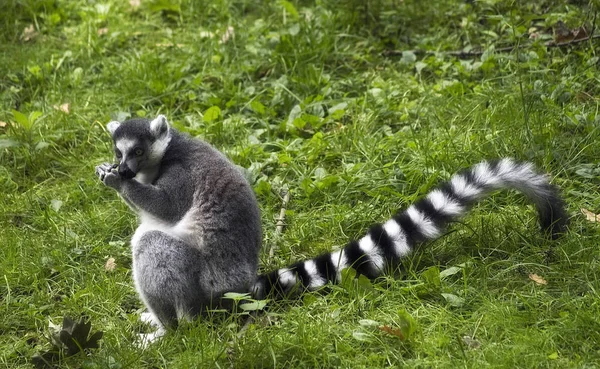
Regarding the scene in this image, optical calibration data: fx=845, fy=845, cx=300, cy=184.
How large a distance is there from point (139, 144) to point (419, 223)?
1.59 m

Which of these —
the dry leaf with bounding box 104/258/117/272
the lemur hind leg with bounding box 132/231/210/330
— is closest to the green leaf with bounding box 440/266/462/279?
the lemur hind leg with bounding box 132/231/210/330

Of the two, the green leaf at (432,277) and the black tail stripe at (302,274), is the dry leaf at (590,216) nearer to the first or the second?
the green leaf at (432,277)

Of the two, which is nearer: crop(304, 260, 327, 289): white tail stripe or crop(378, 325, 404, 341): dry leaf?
crop(378, 325, 404, 341): dry leaf

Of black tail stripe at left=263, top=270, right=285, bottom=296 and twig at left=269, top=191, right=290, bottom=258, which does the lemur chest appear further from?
twig at left=269, top=191, right=290, bottom=258

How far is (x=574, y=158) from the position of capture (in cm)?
523

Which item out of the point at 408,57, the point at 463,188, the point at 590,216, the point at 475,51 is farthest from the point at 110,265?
the point at 475,51

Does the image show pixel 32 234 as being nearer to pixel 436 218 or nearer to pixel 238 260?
pixel 238 260

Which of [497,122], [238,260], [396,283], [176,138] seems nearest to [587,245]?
[396,283]

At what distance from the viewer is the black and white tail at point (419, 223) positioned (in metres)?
4.32

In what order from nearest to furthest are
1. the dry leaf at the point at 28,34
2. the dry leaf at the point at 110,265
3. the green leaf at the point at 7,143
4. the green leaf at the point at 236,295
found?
the green leaf at the point at 236,295 → the dry leaf at the point at 110,265 → the green leaf at the point at 7,143 → the dry leaf at the point at 28,34

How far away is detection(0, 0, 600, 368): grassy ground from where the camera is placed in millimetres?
3982

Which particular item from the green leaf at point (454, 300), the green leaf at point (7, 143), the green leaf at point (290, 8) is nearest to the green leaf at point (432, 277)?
the green leaf at point (454, 300)

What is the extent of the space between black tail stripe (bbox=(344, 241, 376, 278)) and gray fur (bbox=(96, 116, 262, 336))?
0.49 metres

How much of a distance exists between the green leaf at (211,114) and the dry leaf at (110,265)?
1673 mm
